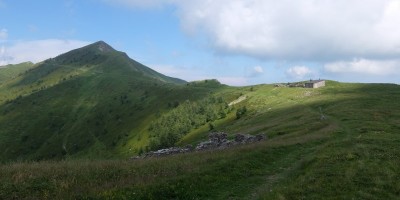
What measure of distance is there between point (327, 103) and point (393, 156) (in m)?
64.7

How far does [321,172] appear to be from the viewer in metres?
30.7

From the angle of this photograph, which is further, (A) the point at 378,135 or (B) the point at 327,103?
(B) the point at 327,103

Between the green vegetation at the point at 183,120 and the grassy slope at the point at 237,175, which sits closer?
the grassy slope at the point at 237,175

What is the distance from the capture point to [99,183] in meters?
26.0

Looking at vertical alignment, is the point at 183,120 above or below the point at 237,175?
below

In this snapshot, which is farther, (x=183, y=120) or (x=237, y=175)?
(x=183, y=120)

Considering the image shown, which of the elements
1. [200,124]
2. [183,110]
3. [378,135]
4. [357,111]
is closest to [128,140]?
[183,110]

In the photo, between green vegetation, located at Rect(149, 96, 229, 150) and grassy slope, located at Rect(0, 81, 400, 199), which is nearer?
grassy slope, located at Rect(0, 81, 400, 199)

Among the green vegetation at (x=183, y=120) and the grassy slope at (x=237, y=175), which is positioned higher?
the grassy slope at (x=237, y=175)

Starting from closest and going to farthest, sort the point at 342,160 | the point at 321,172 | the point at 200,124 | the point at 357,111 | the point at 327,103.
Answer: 1. the point at 321,172
2. the point at 342,160
3. the point at 357,111
4. the point at 327,103
5. the point at 200,124

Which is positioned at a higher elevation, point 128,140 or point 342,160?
point 342,160

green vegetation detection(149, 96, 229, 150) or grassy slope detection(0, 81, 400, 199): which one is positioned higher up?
grassy slope detection(0, 81, 400, 199)

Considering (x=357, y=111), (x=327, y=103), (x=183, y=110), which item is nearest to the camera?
(x=357, y=111)

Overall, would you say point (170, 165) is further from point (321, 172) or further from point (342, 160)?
point (342, 160)
